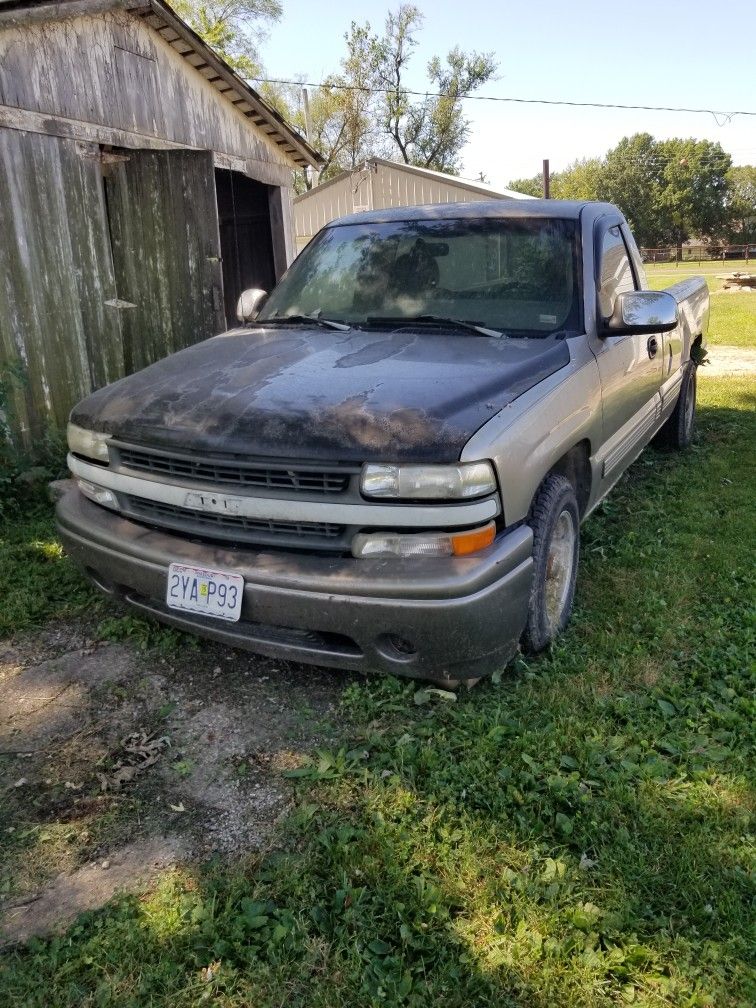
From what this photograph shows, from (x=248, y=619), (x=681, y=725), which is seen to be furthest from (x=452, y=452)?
(x=681, y=725)

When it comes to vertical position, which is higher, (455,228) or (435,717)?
(455,228)

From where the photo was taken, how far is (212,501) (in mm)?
2727

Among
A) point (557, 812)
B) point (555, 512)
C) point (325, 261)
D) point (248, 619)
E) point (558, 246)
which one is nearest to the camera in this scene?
point (557, 812)

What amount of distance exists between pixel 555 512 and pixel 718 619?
108 cm

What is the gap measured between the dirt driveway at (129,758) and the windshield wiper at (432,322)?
1629mm

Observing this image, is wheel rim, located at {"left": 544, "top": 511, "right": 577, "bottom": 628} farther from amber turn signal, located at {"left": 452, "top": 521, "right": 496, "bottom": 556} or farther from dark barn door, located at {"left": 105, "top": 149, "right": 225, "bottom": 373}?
dark barn door, located at {"left": 105, "top": 149, "right": 225, "bottom": 373}

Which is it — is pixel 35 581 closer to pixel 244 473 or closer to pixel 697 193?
pixel 244 473

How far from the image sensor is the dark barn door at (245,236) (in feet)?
37.8

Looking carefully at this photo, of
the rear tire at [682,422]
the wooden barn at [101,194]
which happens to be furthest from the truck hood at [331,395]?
the rear tire at [682,422]

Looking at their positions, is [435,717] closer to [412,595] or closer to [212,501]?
[412,595]

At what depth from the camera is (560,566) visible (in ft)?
10.8

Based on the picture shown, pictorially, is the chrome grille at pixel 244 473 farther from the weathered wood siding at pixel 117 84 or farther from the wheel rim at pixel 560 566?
the weathered wood siding at pixel 117 84

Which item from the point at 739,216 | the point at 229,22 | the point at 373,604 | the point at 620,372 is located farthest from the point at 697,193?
the point at 373,604

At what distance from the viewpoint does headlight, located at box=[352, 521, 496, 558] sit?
2500 mm
